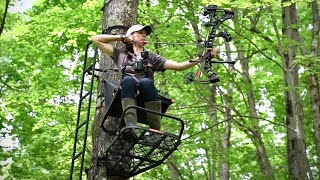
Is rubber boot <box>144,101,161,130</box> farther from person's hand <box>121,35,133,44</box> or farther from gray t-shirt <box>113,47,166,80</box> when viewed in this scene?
person's hand <box>121,35,133,44</box>

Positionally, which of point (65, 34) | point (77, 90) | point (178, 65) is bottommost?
point (178, 65)

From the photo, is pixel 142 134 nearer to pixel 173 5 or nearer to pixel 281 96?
pixel 173 5

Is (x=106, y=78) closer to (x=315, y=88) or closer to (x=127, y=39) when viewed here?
(x=127, y=39)

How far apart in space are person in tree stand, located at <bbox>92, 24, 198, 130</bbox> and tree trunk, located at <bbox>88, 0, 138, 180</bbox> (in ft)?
0.99

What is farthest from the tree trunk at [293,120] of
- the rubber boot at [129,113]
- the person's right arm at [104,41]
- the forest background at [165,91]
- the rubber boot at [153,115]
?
the rubber boot at [129,113]

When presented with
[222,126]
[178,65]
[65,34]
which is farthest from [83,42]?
[178,65]

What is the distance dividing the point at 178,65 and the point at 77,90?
315 inches

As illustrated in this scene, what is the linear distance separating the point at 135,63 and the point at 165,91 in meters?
5.31

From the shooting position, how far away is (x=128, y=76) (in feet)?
12.3

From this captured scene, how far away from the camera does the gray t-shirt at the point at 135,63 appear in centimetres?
389

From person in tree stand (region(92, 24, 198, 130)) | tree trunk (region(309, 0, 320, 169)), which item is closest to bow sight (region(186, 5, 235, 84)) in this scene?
person in tree stand (region(92, 24, 198, 130))

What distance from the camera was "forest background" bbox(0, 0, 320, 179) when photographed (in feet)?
29.8

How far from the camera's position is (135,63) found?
3.92 m

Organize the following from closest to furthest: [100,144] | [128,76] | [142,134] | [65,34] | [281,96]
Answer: [142,134] < [128,76] < [100,144] < [65,34] < [281,96]
